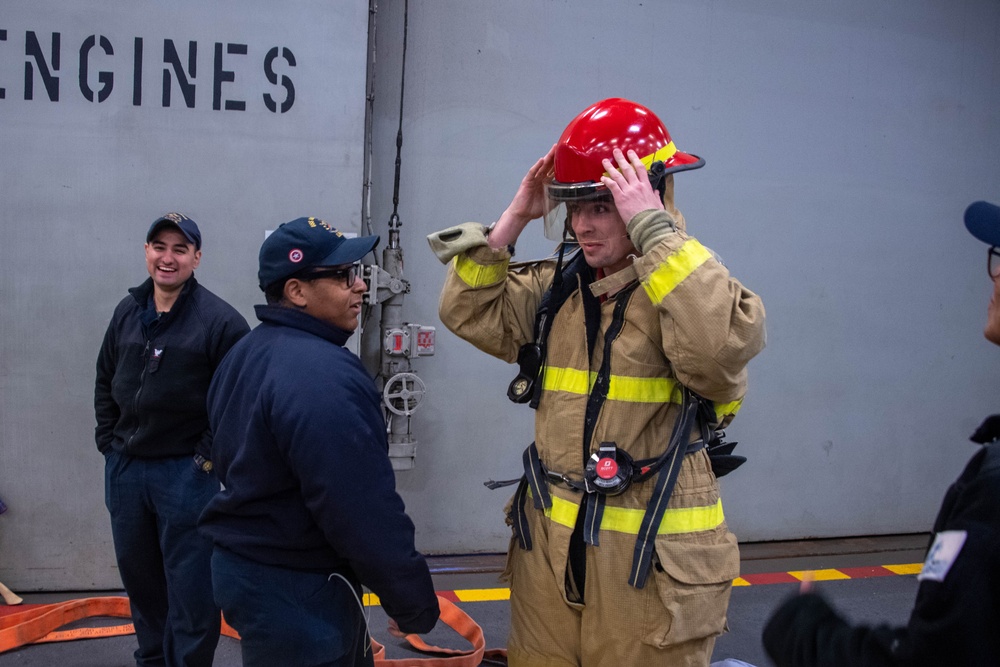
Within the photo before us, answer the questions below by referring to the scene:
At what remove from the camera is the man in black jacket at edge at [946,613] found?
1080mm

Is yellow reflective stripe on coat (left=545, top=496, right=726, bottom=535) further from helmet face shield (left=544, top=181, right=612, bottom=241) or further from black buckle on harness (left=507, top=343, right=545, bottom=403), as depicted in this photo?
helmet face shield (left=544, top=181, right=612, bottom=241)

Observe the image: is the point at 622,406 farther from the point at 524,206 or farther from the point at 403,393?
the point at 403,393

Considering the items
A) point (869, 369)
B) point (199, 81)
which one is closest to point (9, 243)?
point (199, 81)

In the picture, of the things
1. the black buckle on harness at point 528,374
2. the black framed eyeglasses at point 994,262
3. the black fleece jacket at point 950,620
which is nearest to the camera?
the black fleece jacket at point 950,620

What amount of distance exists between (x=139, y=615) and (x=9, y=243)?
1894mm

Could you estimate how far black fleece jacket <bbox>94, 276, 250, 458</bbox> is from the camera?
3.10 metres

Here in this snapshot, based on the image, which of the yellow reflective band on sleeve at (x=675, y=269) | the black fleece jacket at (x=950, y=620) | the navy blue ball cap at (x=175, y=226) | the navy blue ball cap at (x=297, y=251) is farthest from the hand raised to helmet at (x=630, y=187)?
the navy blue ball cap at (x=175, y=226)

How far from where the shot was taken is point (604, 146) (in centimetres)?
198

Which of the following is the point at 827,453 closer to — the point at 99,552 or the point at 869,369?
the point at 869,369

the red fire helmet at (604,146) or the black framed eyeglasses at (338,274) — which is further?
the black framed eyeglasses at (338,274)

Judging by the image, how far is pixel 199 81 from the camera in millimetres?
3922

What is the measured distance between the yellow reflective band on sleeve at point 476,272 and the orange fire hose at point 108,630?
2004 millimetres

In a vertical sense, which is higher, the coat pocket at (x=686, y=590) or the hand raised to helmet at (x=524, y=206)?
the hand raised to helmet at (x=524, y=206)

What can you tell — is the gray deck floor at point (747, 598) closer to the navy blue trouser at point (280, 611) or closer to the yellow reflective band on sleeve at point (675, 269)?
the navy blue trouser at point (280, 611)
